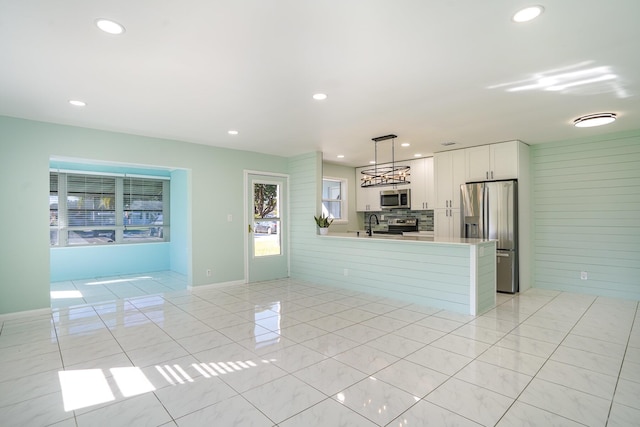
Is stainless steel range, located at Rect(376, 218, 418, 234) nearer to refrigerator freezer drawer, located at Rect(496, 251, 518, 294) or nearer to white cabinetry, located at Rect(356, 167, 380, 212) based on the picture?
white cabinetry, located at Rect(356, 167, 380, 212)

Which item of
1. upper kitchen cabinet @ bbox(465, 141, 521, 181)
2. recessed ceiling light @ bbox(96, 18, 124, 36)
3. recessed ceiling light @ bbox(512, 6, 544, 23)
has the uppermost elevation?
recessed ceiling light @ bbox(96, 18, 124, 36)

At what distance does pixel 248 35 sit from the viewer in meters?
2.24

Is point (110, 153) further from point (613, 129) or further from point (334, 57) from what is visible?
point (613, 129)

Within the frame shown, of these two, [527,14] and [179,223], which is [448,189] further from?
[179,223]

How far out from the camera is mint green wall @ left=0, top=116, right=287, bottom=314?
13.2 feet

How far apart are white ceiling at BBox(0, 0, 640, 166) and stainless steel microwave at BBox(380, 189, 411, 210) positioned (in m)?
2.83

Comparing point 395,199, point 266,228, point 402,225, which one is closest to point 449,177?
point 395,199

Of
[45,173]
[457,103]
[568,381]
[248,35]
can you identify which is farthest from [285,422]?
[45,173]

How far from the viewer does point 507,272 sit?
530 centimetres

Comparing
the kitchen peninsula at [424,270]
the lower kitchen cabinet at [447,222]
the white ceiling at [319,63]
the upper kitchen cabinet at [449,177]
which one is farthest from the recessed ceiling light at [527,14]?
the lower kitchen cabinet at [447,222]

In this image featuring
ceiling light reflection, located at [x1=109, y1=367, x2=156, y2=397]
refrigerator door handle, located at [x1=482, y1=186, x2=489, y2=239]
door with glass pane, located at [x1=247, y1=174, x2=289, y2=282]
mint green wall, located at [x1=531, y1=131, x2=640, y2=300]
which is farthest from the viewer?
door with glass pane, located at [x1=247, y1=174, x2=289, y2=282]

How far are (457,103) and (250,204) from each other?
404cm

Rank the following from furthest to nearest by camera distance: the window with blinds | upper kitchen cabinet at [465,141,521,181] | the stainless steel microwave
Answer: the stainless steel microwave
the window with blinds
upper kitchen cabinet at [465,141,521,181]

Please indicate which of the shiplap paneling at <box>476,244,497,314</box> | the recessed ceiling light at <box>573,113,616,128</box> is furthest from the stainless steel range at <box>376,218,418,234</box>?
the recessed ceiling light at <box>573,113,616,128</box>
